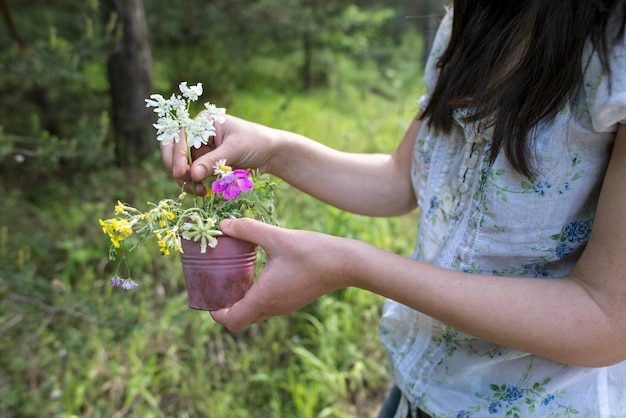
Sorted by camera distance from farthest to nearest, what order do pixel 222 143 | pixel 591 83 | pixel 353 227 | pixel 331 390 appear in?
pixel 353 227
pixel 331 390
pixel 222 143
pixel 591 83

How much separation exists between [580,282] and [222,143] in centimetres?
67

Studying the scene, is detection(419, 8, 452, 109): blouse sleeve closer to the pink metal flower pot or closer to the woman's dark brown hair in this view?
the woman's dark brown hair

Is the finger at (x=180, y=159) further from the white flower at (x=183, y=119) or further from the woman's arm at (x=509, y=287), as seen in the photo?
the woman's arm at (x=509, y=287)

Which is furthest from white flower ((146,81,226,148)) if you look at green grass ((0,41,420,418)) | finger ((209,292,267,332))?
green grass ((0,41,420,418))

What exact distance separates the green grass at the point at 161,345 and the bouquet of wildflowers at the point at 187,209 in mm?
1077

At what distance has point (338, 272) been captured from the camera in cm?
Result: 86

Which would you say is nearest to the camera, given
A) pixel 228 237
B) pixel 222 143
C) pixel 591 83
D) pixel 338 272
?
pixel 591 83

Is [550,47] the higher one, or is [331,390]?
[550,47]

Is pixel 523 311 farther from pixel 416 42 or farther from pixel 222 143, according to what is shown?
pixel 416 42

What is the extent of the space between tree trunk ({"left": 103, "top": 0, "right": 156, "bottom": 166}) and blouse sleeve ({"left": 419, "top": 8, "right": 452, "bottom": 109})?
2.87 m

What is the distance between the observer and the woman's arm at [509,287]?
29.1 inches

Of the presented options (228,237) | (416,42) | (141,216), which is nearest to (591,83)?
(228,237)

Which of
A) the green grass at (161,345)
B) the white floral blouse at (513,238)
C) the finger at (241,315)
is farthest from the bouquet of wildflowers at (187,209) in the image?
the green grass at (161,345)

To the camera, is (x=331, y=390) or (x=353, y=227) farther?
(x=353, y=227)
